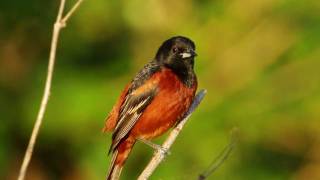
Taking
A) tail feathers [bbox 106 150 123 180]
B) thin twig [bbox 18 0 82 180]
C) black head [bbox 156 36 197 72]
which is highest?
black head [bbox 156 36 197 72]

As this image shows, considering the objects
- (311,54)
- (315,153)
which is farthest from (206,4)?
(315,153)

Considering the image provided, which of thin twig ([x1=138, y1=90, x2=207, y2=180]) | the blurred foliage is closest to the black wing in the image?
thin twig ([x1=138, y1=90, x2=207, y2=180])

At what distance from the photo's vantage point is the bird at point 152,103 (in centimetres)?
549

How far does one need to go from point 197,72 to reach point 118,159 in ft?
4.61

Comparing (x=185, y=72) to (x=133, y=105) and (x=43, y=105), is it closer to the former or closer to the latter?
(x=133, y=105)

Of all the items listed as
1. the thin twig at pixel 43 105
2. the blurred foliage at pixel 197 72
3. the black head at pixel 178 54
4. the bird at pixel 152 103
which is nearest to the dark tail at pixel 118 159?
the bird at pixel 152 103

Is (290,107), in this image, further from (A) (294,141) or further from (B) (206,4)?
(B) (206,4)

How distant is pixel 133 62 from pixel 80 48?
1.65 feet

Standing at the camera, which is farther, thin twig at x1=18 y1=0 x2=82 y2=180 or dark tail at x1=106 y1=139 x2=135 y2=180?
dark tail at x1=106 y1=139 x2=135 y2=180

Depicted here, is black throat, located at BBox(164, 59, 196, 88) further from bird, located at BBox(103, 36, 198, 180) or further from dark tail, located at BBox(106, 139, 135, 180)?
dark tail, located at BBox(106, 139, 135, 180)

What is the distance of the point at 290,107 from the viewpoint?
22.2ft

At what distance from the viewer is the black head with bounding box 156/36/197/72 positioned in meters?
5.75

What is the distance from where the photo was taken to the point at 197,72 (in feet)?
22.2

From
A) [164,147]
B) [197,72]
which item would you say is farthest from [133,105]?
[197,72]
